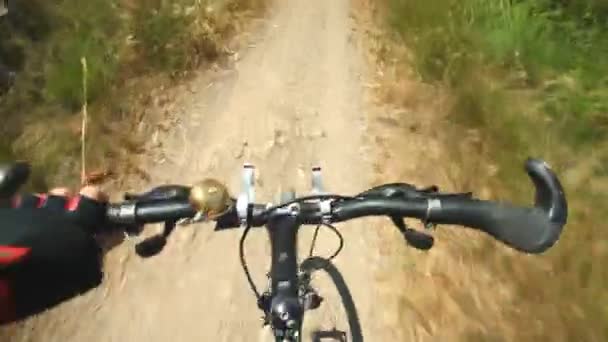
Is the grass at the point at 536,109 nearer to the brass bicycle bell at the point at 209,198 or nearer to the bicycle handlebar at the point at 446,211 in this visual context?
the bicycle handlebar at the point at 446,211

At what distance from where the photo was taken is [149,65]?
5574 mm

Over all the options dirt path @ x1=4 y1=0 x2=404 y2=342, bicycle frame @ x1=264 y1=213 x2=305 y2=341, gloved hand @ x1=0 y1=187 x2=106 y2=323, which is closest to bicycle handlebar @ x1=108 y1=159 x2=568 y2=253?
bicycle frame @ x1=264 y1=213 x2=305 y2=341

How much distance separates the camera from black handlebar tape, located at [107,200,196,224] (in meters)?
1.71

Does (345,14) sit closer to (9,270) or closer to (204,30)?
(204,30)

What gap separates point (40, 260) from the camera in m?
1.39

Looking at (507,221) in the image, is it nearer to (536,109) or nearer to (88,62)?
(536,109)

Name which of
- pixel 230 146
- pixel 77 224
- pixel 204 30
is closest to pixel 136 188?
pixel 230 146

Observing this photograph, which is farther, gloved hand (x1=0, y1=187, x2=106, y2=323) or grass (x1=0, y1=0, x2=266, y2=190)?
grass (x1=0, y1=0, x2=266, y2=190)

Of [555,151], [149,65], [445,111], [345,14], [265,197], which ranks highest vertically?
[345,14]

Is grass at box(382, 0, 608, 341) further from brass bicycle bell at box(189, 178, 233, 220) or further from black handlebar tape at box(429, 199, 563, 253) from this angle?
brass bicycle bell at box(189, 178, 233, 220)

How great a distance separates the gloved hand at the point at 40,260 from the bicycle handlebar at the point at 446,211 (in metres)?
0.22

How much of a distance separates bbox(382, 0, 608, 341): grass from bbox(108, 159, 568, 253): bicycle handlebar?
7.64ft

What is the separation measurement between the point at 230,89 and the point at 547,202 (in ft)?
14.4

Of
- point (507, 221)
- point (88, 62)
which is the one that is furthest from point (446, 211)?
point (88, 62)
